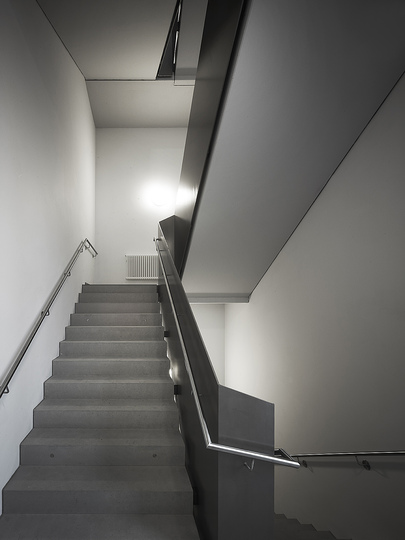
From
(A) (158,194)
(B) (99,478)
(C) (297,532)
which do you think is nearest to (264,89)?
(B) (99,478)

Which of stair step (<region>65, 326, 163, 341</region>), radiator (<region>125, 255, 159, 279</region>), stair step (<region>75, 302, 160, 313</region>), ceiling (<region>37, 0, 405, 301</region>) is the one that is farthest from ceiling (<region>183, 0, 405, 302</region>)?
radiator (<region>125, 255, 159, 279</region>)

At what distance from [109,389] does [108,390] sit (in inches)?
0.5

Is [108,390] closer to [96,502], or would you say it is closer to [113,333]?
[113,333]

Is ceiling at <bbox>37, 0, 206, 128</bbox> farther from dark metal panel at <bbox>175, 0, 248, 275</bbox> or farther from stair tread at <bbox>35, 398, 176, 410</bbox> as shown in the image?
stair tread at <bbox>35, 398, 176, 410</bbox>

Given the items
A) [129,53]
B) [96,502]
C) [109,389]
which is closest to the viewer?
[96,502]

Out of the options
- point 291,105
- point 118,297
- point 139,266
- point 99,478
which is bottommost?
point 99,478

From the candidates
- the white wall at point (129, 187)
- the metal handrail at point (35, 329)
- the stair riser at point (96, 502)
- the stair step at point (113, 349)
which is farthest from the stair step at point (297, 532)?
the white wall at point (129, 187)

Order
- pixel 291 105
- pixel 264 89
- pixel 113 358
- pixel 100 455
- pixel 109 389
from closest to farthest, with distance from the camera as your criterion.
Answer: pixel 264 89 < pixel 291 105 < pixel 100 455 < pixel 109 389 < pixel 113 358

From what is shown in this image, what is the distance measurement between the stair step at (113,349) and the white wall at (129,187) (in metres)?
3.83

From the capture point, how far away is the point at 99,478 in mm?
3096

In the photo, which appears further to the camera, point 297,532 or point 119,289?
point 119,289

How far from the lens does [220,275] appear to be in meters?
6.00

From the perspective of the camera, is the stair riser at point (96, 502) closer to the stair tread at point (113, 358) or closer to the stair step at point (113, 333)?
the stair tread at point (113, 358)

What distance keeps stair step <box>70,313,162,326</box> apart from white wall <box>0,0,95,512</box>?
0.83 ft
